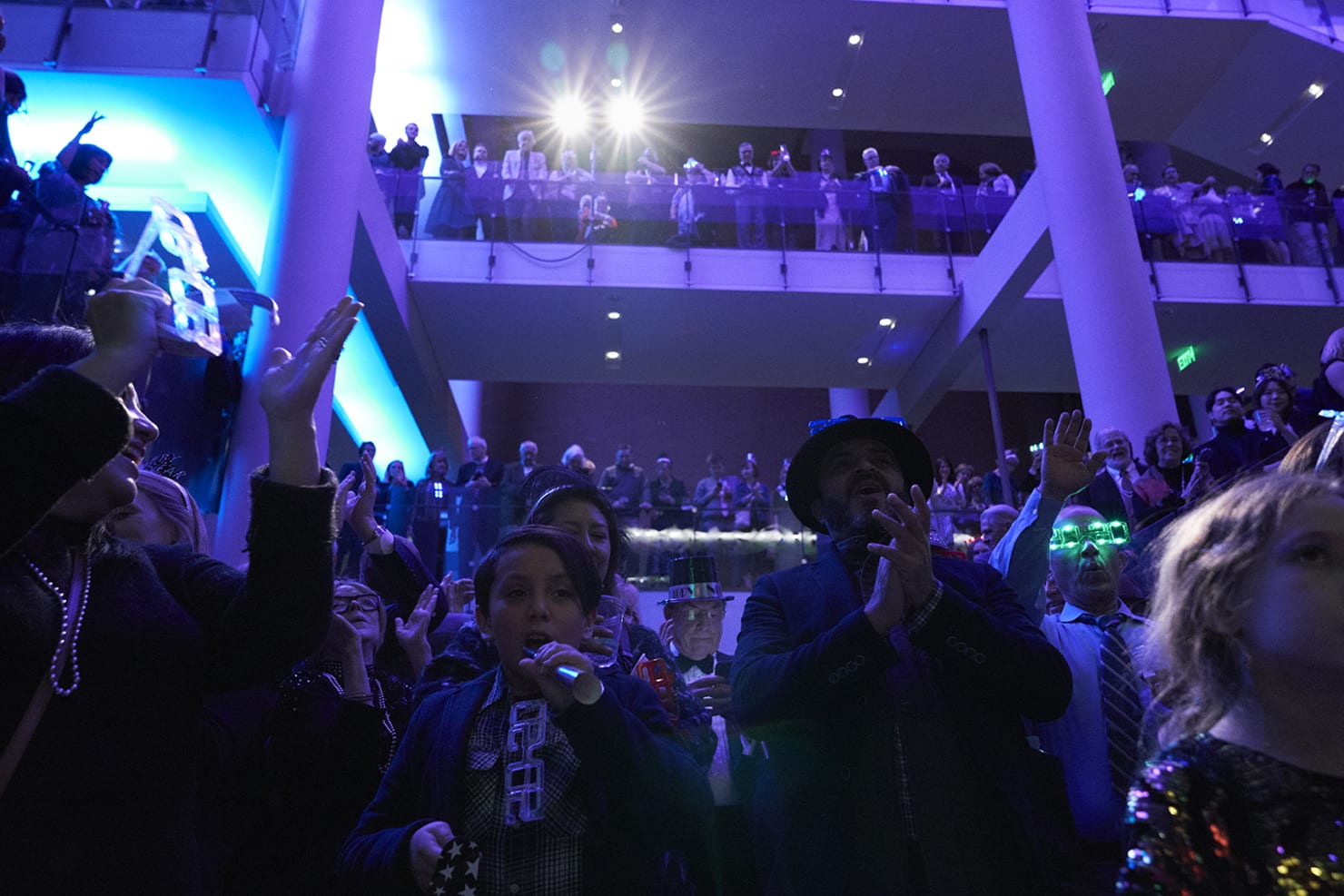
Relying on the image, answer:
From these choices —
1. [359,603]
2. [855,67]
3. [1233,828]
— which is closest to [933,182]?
[855,67]

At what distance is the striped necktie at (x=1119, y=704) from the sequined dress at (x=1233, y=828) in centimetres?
91

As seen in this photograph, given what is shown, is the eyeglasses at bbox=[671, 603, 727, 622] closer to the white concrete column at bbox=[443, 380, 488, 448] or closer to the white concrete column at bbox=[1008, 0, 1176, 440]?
the white concrete column at bbox=[1008, 0, 1176, 440]

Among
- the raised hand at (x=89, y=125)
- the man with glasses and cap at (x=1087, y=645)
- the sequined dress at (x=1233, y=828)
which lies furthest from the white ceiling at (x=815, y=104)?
the sequined dress at (x=1233, y=828)

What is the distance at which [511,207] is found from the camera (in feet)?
34.1

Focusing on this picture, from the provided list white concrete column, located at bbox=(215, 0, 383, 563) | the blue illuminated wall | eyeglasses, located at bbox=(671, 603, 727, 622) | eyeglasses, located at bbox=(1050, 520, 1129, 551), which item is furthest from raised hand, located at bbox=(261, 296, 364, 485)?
the blue illuminated wall

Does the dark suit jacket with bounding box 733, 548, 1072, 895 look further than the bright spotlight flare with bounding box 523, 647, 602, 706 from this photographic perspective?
Yes

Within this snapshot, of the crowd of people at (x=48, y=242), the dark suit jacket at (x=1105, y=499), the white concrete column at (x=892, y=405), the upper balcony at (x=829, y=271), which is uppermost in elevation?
the upper balcony at (x=829, y=271)

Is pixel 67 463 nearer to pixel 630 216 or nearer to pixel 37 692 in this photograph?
pixel 37 692

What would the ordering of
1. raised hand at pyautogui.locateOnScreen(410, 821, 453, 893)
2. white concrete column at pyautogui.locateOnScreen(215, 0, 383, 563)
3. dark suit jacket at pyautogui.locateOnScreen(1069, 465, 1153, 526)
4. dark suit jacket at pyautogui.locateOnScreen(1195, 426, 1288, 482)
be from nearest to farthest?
1. raised hand at pyautogui.locateOnScreen(410, 821, 453, 893)
2. dark suit jacket at pyautogui.locateOnScreen(1069, 465, 1153, 526)
3. dark suit jacket at pyautogui.locateOnScreen(1195, 426, 1288, 482)
4. white concrete column at pyautogui.locateOnScreen(215, 0, 383, 563)

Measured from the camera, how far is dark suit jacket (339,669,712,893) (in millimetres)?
1413

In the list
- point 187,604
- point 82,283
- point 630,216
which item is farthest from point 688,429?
point 187,604

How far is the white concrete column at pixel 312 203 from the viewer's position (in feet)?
19.8

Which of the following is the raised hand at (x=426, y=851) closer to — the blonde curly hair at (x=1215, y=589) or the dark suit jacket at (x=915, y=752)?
the dark suit jacket at (x=915, y=752)

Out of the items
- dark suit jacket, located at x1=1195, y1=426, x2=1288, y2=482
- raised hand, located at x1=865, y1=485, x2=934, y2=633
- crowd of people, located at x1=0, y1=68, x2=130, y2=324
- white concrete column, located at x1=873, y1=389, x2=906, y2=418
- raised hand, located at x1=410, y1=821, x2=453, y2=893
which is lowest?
raised hand, located at x1=410, y1=821, x2=453, y2=893
